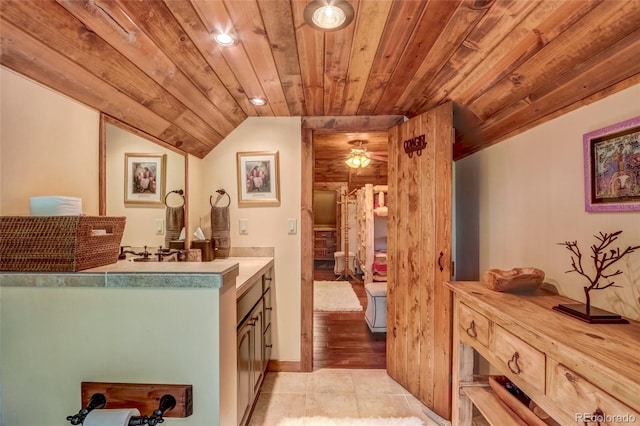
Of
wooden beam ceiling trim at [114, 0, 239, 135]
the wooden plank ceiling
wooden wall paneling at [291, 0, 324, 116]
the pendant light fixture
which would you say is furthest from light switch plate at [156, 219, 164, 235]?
the pendant light fixture

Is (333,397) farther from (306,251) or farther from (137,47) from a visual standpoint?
(137,47)

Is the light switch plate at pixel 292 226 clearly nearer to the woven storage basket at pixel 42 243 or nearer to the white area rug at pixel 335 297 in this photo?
the woven storage basket at pixel 42 243

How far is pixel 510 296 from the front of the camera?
1.36 metres

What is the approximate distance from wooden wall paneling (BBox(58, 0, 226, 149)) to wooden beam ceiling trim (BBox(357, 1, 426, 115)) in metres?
1.09

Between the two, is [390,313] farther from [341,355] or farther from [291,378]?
[291,378]

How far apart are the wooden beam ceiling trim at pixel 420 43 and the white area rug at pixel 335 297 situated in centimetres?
306

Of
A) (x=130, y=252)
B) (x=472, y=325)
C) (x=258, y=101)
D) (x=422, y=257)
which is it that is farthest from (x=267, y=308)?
(x=258, y=101)

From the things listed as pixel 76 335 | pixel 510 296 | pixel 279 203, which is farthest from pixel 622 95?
pixel 76 335

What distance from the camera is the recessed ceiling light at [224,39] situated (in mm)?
1298

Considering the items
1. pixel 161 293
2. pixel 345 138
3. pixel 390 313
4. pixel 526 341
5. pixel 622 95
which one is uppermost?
pixel 345 138

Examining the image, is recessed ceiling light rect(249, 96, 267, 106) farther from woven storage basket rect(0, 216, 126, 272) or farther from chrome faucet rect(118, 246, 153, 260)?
woven storage basket rect(0, 216, 126, 272)

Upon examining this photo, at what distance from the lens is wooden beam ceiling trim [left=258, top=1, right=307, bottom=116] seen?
45.8 inches

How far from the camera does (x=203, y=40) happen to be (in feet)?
4.40

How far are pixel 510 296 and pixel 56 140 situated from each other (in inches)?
89.5
